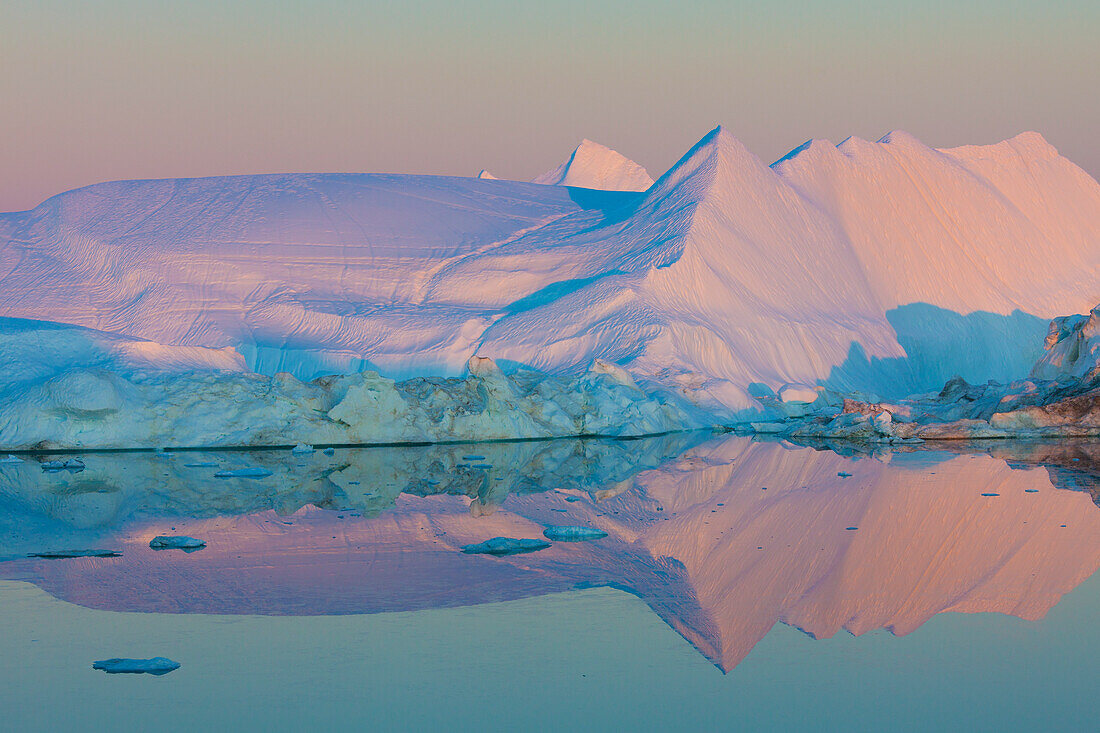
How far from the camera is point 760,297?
2811cm

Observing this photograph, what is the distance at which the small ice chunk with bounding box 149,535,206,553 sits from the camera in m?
9.96

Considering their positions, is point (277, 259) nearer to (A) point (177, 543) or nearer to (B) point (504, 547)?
(A) point (177, 543)

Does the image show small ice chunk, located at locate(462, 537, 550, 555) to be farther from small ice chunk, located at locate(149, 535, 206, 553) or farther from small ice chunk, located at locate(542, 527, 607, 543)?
small ice chunk, located at locate(149, 535, 206, 553)

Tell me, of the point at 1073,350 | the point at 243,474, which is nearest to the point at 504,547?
the point at 243,474

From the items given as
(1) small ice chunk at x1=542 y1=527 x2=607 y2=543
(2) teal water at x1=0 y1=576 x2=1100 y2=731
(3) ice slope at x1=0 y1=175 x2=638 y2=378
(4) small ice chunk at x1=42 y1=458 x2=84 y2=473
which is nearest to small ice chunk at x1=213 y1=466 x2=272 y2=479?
(4) small ice chunk at x1=42 y1=458 x2=84 y2=473

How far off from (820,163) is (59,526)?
27573 mm

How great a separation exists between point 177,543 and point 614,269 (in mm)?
18623

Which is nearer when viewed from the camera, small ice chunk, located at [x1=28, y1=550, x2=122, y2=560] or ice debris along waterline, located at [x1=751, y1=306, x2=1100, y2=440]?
small ice chunk, located at [x1=28, y1=550, x2=122, y2=560]

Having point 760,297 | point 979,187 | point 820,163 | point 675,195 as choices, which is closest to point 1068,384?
point 760,297

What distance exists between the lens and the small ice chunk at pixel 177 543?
996 centimetres

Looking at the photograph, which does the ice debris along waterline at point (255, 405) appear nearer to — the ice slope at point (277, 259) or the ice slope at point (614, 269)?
the ice slope at point (614, 269)

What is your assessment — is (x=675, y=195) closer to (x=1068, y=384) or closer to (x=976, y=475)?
(x=1068, y=384)

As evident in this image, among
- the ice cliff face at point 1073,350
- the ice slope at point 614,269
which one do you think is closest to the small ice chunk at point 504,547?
the ice slope at point 614,269

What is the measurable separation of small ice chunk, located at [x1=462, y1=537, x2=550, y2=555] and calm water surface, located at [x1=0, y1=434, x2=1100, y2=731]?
0.53ft
